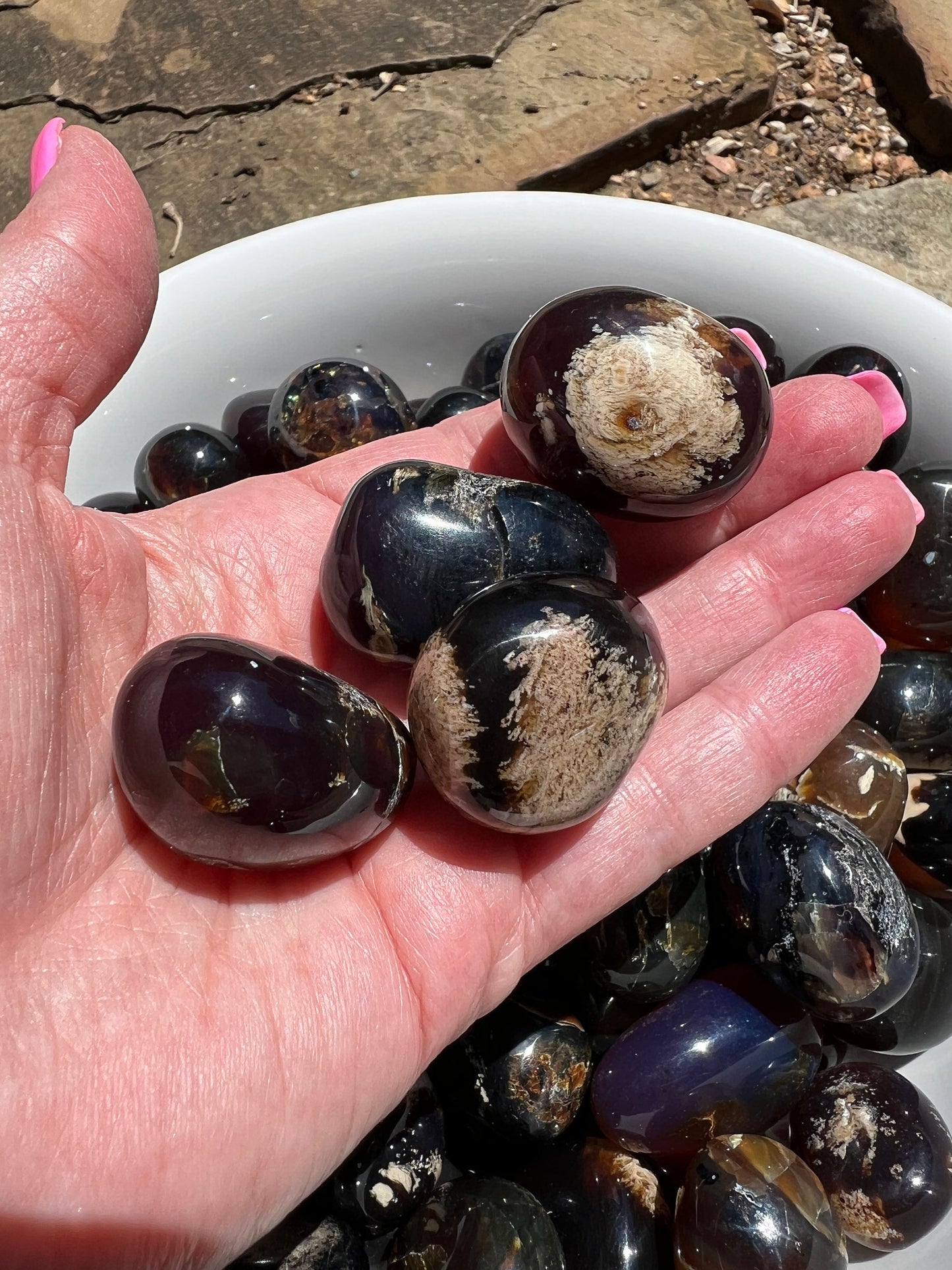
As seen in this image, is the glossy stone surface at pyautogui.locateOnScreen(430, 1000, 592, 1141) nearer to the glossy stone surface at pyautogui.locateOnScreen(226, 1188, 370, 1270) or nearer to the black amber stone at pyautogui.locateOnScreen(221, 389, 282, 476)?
the glossy stone surface at pyautogui.locateOnScreen(226, 1188, 370, 1270)

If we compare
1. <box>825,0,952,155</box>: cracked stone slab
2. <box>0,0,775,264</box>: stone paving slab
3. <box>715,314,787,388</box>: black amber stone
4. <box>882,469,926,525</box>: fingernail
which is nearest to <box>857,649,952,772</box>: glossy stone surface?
<box>882,469,926,525</box>: fingernail

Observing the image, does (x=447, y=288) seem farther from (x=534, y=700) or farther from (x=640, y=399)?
(x=534, y=700)

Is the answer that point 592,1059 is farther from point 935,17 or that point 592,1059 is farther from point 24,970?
point 935,17

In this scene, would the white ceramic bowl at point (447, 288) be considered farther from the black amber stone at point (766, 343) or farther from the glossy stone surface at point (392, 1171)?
the glossy stone surface at point (392, 1171)

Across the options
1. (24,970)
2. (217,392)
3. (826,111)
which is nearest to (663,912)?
(24,970)

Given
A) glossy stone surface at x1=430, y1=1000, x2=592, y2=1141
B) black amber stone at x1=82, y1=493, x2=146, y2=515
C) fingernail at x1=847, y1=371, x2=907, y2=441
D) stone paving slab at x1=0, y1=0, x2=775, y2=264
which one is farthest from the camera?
stone paving slab at x1=0, y1=0, x2=775, y2=264

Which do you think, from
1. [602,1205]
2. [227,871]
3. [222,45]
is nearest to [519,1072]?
[602,1205]

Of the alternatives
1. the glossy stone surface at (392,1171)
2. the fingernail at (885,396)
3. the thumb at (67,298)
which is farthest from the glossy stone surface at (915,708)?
the thumb at (67,298)
